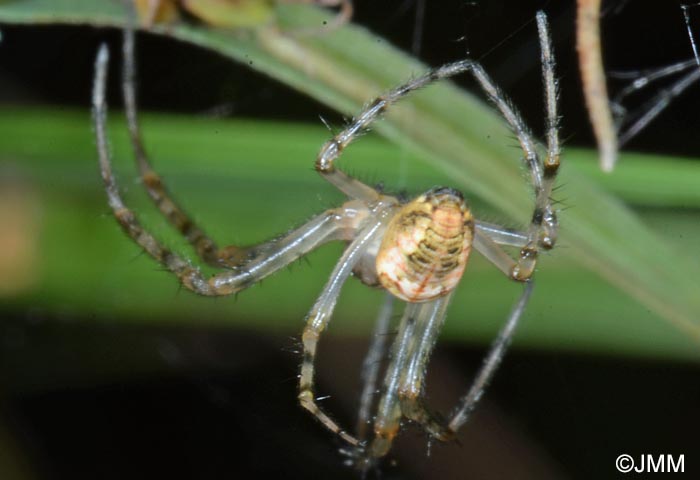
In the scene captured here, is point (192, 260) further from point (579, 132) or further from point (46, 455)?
point (46, 455)

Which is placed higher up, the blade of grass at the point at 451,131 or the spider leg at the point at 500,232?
the blade of grass at the point at 451,131

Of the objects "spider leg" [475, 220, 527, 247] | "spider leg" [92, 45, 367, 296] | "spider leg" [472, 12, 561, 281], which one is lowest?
"spider leg" [92, 45, 367, 296]

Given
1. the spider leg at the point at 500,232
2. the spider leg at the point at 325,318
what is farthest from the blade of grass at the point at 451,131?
the spider leg at the point at 325,318

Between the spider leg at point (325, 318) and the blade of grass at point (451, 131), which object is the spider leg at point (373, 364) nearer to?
the spider leg at point (325, 318)

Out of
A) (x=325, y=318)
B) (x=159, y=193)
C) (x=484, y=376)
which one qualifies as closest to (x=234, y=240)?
(x=159, y=193)

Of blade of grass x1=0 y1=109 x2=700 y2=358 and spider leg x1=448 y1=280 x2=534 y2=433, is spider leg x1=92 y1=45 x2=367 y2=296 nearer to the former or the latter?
blade of grass x1=0 y1=109 x2=700 y2=358

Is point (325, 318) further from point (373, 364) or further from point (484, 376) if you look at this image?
point (373, 364)

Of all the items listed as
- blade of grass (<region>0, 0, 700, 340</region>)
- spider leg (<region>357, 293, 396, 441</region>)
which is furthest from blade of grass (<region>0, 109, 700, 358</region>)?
blade of grass (<region>0, 0, 700, 340</region>)
